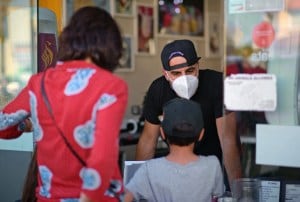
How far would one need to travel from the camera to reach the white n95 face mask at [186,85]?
Answer: 9.59ft

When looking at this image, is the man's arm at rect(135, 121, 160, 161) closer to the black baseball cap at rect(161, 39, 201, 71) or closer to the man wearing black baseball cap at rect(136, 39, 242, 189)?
the man wearing black baseball cap at rect(136, 39, 242, 189)

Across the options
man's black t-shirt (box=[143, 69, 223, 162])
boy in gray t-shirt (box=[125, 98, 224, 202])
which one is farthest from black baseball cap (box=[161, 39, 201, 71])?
boy in gray t-shirt (box=[125, 98, 224, 202])

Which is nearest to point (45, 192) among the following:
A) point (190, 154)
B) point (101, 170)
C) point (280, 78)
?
point (101, 170)

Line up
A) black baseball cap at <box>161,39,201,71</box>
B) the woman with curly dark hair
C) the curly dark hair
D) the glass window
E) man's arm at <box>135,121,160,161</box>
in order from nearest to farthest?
the woman with curly dark hair < the curly dark hair < black baseball cap at <box>161,39,201,71</box> < man's arm at <box>135,121,160,161</box> < the glass window

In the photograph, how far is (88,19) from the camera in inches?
74.8

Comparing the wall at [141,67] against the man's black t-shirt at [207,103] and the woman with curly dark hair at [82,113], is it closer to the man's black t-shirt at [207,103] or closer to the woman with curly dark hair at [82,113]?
the man's black t-shirt at [207,103]

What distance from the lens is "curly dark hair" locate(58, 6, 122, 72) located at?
6.17ft

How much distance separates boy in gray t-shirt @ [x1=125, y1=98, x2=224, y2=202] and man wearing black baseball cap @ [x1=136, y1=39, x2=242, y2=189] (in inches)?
16.0

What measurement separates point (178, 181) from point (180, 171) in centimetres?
4

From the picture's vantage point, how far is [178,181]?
7.72 feet

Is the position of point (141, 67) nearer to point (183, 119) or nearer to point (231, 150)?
point (231, 150)

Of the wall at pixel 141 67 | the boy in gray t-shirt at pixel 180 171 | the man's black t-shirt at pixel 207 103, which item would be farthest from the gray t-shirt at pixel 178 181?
the wall at pixel 141 67

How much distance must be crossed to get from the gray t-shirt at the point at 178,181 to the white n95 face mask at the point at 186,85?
1.88 ft

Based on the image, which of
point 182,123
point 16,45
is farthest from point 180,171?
point 16,45
